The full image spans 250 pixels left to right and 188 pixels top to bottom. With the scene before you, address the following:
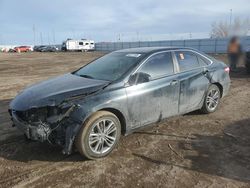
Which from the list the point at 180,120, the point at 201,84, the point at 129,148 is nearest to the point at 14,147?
the point at 129,148

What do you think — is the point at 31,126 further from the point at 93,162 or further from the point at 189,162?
the point at 189,162

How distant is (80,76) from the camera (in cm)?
575

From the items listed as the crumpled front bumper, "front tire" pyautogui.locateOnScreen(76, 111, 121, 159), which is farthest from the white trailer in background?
the crumpled front bumper

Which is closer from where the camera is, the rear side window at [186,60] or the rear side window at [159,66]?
the rear side window at [159,66]

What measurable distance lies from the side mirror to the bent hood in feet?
1.38

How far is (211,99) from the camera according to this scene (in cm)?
696

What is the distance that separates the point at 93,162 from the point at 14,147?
4.84ft

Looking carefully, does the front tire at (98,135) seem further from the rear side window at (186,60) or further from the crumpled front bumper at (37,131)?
the rear side window at (186,60)

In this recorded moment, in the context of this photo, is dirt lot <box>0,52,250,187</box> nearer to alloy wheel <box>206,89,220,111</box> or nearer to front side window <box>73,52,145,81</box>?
alloy wheel <box>206,89,220,111</box>

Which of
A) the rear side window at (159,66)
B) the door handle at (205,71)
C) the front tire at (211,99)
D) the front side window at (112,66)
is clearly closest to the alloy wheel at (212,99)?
the front tire at (211,99)

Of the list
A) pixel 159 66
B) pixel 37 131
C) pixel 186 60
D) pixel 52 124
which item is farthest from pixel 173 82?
pixel 37 131

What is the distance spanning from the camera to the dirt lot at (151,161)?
404 cm

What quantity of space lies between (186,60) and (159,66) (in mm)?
907

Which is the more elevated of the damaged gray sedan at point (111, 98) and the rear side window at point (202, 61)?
the rear side window at point (202, 61)
